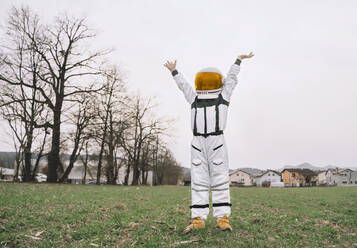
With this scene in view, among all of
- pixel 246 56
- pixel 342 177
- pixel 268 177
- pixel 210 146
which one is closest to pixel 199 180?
pixel 210 146

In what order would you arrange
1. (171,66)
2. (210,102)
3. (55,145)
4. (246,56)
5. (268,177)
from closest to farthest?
(210,102)
(246,56)
(171,66)
(55,145)
(268,177)

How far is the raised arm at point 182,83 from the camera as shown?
5.03 m

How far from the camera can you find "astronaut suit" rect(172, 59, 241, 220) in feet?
14.5

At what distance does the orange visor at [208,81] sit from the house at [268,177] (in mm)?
92851

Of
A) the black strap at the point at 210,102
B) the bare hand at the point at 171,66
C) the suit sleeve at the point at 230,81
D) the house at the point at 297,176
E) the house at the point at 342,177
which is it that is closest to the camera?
the black strap at the point at 210,102

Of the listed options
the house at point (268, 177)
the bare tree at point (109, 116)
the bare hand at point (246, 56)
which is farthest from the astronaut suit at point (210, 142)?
the house at point (268, 177)

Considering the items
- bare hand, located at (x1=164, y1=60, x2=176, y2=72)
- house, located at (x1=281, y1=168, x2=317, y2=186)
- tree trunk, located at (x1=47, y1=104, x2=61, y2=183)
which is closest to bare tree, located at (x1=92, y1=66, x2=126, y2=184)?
tree trunk, located at (x1=47, y1=104, x2=61, y2=183)

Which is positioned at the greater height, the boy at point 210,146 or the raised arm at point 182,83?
the raised arm at point 182,83

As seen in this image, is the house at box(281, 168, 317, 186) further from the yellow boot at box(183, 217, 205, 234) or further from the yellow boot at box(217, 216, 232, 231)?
the yellow boot at box(183, 217, 205, 234)

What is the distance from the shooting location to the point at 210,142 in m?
4.53

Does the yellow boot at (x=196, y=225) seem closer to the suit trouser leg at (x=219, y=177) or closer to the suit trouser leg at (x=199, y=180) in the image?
the suit trouser leg at (x=199, y=180)

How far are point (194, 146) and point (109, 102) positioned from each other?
2654cm

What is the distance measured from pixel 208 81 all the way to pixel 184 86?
0.53 m

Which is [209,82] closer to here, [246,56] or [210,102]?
[210,102]
